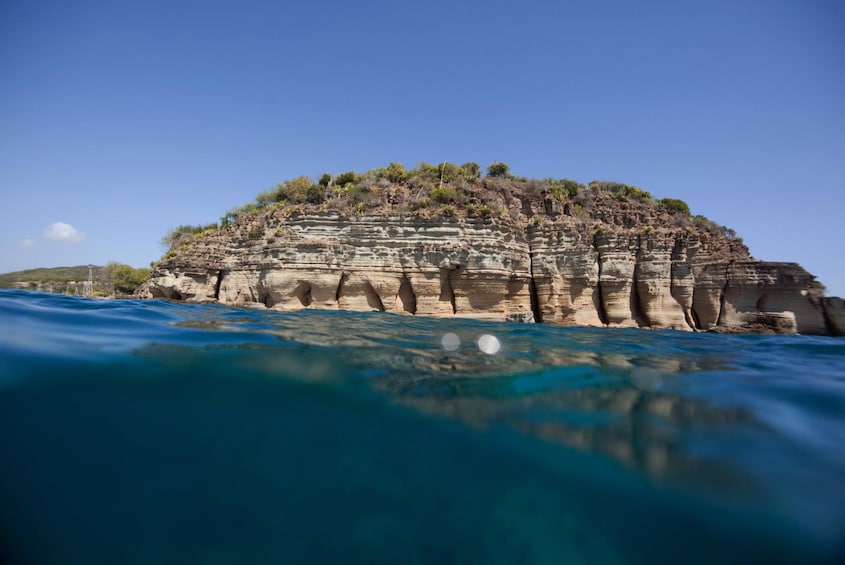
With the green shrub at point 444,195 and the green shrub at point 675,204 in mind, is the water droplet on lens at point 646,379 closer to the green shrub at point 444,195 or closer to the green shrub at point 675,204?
the green shrub at point 444,195

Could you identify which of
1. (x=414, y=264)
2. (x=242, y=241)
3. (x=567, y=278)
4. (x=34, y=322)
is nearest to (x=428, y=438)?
(x=34, y=322)

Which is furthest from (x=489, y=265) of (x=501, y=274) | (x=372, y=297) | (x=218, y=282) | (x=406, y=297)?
(x=218, y=282)

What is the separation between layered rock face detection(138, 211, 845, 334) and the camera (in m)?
18.8

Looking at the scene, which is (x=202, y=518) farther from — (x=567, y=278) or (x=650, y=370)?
(x=567, y=278)

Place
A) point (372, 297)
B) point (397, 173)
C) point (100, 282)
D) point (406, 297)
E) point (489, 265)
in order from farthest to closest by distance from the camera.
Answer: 1. point (100, 282)
2. point (397, 173)
3. point (406, 297)
4. point (372, 297)
5. point (489, 265)

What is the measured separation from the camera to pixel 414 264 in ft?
62.3

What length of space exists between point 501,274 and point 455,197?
577 cm

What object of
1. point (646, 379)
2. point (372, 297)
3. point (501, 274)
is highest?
point (501, 274)

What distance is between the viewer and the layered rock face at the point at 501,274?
18.8 metres

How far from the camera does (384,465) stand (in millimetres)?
2420

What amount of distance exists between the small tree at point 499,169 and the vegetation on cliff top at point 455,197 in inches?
61.0

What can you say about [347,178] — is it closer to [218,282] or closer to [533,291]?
[218,282]

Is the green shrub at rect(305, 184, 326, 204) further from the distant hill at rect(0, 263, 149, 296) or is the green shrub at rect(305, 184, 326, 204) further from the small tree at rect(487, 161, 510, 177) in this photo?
the distant hill at rect(0, 263, 149, 296)

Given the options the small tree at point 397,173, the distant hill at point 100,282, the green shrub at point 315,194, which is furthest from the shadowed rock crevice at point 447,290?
the distant hill at point 100,282
